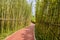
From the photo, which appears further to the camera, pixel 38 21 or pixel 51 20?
pixel 38 21

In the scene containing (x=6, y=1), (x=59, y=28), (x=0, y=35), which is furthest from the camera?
(x=6, y=1)

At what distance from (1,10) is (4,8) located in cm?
30

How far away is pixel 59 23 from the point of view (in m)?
3.67

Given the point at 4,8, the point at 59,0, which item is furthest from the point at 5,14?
the point at 59,0

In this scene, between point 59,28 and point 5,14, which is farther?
point 5,14

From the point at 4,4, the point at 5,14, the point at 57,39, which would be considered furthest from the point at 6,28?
the point at 57,39

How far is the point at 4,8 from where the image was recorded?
10.4 m

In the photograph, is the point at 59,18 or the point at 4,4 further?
the point at 4,4

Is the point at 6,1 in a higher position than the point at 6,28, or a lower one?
higher

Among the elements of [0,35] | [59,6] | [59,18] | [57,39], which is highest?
[59,6]

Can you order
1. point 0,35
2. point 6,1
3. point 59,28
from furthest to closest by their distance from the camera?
point 6,1 → point 0,35 → point 59,28

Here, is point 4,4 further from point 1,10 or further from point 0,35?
point 0,35

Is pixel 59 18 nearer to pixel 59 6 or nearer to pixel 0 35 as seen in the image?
pixel 59 6

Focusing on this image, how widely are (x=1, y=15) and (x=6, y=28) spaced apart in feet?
4.79
